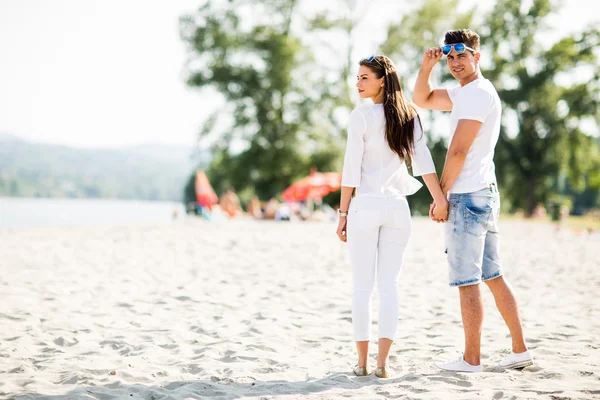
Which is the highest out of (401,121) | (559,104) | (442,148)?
(559,104)

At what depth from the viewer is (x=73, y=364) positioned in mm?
3693

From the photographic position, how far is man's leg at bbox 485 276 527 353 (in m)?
3.62

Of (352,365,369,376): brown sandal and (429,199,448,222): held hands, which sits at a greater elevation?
(429,199,448,222): held hands

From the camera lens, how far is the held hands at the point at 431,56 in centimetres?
354

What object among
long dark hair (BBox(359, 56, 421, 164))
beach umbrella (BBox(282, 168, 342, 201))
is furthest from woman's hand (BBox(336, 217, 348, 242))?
beach umbrella (BBox(282, 168, 342, 201))

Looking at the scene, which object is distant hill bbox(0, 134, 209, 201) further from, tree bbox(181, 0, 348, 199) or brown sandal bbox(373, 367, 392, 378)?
brown sandal bbox(373, 367, 392, 378)

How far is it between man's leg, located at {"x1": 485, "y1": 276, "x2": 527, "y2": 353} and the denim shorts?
0.25 metres

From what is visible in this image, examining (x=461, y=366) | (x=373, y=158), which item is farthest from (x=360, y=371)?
(x=373, y=158)

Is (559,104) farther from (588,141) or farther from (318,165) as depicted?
(318,165)

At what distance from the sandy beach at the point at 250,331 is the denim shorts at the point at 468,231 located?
2.05 ft

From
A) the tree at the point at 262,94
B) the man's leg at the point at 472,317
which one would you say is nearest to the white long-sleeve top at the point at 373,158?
the man's leg at the point at 472,317

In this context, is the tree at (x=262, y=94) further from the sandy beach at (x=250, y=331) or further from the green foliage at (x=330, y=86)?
the sandy beach at (x=250, y=331)

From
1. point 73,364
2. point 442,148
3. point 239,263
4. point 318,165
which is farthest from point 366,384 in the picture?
point 442,148

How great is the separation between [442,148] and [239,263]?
29.3m
